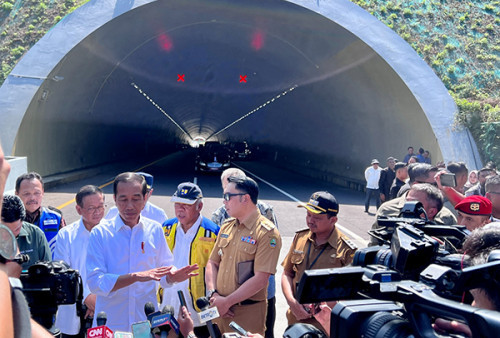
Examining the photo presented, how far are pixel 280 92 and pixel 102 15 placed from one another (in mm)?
14788

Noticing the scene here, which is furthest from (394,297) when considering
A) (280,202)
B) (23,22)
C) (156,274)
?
(23,22)

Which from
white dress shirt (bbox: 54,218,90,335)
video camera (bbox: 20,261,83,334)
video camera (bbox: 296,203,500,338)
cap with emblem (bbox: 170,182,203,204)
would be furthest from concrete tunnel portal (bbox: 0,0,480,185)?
video camera (bbox: 20,261,83,334)

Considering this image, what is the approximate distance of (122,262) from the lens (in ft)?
14.7

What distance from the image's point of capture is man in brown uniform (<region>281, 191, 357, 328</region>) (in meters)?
4.62

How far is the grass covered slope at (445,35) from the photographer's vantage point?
20.2 metres

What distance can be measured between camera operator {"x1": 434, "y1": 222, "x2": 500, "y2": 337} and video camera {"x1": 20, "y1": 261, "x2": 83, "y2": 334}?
1584 mm

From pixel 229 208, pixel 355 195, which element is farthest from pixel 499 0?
pixel 229 208

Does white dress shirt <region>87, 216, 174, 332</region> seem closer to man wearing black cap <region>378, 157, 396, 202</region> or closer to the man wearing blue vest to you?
the man wearing blue vest

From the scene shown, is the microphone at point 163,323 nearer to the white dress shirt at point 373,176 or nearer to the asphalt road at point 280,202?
the asphalt road at point 280,202

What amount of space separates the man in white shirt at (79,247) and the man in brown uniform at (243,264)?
1.15 m

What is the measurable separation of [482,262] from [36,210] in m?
4.95

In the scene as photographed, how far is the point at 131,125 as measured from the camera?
1531 inches

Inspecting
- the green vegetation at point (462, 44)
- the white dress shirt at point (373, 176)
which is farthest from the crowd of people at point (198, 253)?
the green vegetation at point (462, 44)

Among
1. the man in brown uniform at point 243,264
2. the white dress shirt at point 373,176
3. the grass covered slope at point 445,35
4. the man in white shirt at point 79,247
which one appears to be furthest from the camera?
the grass covered slope at point 445,35
